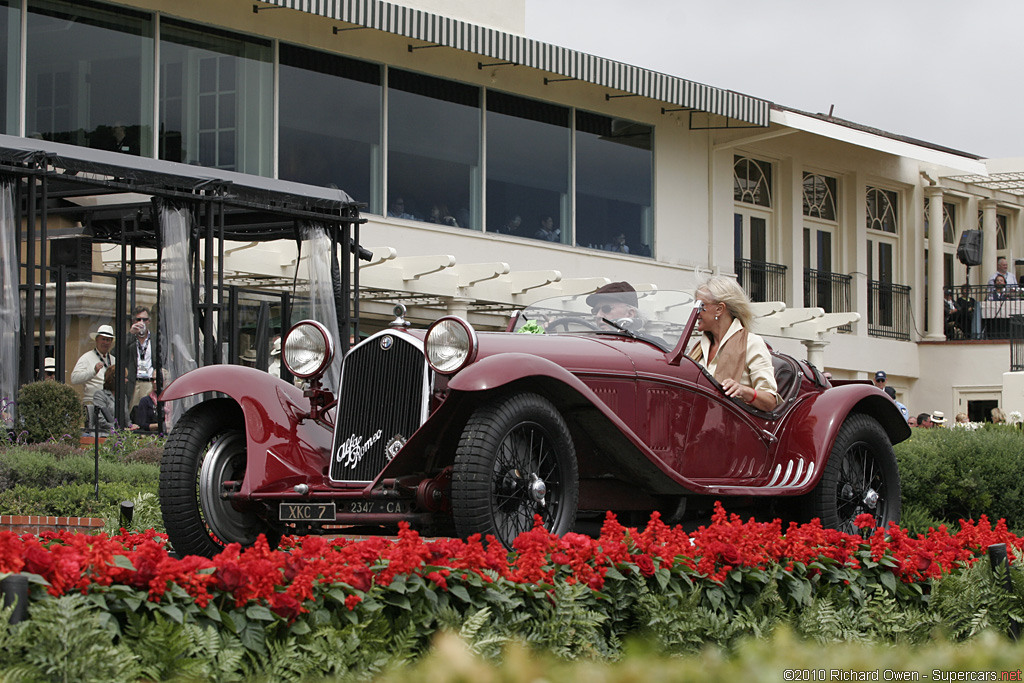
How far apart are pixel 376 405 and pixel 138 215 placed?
9545 mm

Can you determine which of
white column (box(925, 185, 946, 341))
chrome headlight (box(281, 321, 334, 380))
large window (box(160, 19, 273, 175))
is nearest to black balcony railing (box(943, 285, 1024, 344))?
white column (box(925, 185, 946, 341))

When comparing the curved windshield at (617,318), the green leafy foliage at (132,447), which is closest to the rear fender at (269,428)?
the curved windshield at (617,318)

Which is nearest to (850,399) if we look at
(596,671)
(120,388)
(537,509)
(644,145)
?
(537,509)

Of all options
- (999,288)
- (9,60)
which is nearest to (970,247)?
(999,288)

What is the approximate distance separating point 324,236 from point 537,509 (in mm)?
9806

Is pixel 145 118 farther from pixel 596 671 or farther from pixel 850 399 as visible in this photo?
pixel 596 671

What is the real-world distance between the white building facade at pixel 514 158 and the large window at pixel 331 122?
0.03 metres

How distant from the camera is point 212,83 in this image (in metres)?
17.7

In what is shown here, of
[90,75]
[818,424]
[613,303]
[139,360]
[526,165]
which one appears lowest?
[818,424]

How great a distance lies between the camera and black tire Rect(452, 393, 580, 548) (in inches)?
222

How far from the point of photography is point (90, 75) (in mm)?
16438

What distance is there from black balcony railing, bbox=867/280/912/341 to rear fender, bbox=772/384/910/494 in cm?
2073

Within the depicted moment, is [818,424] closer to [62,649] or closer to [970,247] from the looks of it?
[62,649]

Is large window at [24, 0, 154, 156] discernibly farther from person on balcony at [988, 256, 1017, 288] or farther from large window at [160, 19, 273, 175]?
person on balcony at [988, 256, 1017, 288]
